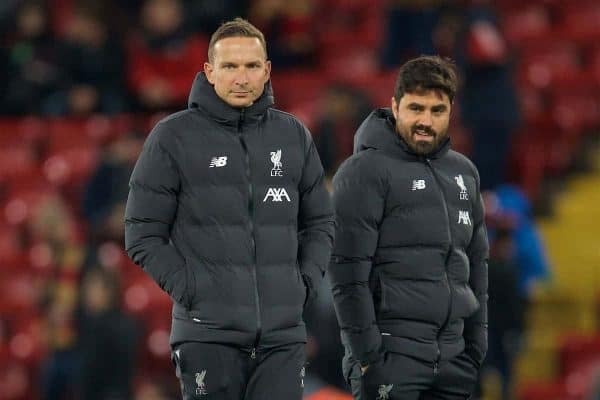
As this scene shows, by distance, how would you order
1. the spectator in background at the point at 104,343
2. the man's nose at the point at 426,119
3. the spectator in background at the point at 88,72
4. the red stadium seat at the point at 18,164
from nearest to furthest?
the man's nose at the point at 426,119
the spectator in background at the point at 104,343
the red stadium seat at the point at 18,164
the spectator in background at the point at 88,72

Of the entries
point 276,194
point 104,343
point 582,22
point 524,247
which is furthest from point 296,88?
point 276,194

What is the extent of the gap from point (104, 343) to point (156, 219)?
15.5 ft

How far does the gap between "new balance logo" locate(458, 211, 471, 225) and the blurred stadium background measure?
102 inches

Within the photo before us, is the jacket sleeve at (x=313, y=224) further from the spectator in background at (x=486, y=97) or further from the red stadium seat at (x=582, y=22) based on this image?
the red stadium seat at (x=582, y=22)

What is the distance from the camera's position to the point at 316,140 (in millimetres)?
10484

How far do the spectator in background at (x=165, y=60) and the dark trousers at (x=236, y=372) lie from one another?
22.0 feet

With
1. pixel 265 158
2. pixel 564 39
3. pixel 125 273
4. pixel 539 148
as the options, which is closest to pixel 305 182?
pixel 265 158

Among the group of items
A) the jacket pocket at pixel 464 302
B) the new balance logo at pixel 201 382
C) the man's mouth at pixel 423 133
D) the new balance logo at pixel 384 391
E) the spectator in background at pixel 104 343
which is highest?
the man's mouth at pixel 423 133

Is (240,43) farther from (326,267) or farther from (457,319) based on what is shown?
(457,319)

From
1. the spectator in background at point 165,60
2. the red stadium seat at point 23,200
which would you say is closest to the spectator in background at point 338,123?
the spectator in background at point 165,60

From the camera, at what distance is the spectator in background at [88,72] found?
12492mm

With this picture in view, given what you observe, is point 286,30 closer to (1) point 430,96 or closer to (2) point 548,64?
(2) point 548,64

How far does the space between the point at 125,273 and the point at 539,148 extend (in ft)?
11.1

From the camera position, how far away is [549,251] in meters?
11.6
